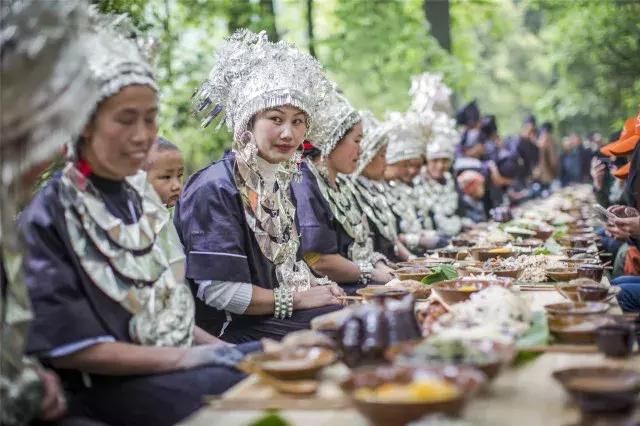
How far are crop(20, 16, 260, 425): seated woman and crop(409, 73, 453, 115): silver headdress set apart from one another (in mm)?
8689

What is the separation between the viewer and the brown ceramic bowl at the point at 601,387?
7.32 ft

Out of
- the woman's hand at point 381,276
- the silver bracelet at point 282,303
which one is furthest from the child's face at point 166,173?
the woman's hand at point 381,276

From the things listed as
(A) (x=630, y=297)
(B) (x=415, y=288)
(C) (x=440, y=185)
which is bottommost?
(A) (x=630, y=297)

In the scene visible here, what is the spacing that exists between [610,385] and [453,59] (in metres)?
13.7

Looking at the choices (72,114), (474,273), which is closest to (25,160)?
(72,114)

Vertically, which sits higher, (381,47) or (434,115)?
(381,47)

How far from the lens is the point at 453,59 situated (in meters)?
15.8

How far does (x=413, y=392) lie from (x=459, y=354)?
1.10 ft

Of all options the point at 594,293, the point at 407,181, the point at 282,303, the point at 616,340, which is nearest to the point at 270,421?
the point at 616,340

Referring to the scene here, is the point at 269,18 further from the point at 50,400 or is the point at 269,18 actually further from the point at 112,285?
the point at 50,400

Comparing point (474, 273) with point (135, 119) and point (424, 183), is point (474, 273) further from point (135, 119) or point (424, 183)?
point (424, 183)

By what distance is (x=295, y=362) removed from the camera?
2.69 m

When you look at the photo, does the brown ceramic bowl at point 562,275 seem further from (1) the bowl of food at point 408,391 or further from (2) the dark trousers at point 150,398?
(1) the bowl of food at point 408,391

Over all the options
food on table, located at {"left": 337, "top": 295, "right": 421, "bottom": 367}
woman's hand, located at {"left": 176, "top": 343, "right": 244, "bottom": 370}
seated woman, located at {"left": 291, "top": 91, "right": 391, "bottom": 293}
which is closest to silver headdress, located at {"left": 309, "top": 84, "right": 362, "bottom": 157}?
seated woman, located at {"left": 291, "top": 91, "right": 391, "bottom": 293}
